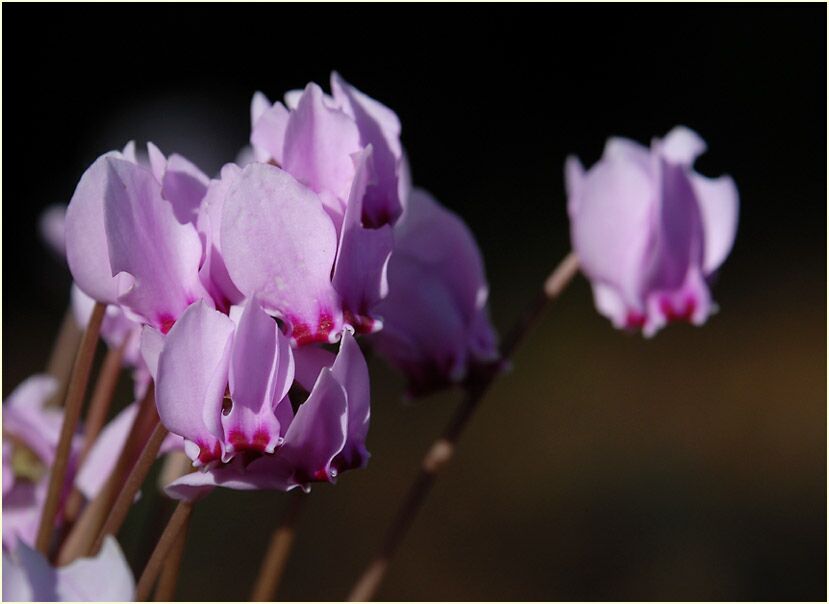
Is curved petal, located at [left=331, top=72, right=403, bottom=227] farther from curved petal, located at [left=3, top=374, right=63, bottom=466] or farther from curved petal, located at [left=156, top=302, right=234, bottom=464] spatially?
curved petal, located at [left=3, top=374, right=63, bottom=466]

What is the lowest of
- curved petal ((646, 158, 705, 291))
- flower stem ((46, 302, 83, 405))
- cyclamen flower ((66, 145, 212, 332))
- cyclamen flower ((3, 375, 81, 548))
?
flower stem ((46, 302, 83, 405))

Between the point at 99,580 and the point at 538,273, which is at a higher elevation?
the point at 99,580

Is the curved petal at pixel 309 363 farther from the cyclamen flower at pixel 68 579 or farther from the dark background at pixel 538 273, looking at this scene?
the dark background at pixel 538 273

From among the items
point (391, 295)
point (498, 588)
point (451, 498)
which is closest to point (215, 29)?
point (451, 498)

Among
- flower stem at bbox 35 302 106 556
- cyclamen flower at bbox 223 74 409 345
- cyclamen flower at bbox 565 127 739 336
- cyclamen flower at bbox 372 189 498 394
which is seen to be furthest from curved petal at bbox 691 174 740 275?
flower stem at bbox 35 302 106 556

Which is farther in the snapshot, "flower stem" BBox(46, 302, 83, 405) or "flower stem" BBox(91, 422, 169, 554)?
"flower stem" BBox(46, 302, 83, 405)

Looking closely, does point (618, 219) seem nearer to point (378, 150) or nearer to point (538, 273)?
point (378, 150)

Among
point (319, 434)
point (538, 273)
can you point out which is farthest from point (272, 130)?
point (538, 273)
